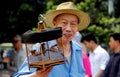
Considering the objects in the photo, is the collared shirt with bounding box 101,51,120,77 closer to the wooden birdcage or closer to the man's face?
the man's face

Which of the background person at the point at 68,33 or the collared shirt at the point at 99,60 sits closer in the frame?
the background person at the point at 68,33

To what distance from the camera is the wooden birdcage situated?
2984mm

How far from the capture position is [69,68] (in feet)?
12.4

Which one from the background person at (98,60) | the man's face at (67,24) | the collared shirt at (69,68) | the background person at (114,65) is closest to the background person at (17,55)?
the background person at (98,60)

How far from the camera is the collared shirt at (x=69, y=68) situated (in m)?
3.52

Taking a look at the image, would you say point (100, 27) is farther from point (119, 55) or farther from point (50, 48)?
point (50, 48)

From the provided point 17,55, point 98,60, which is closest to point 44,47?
point 98,60

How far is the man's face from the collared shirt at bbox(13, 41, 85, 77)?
213 mm

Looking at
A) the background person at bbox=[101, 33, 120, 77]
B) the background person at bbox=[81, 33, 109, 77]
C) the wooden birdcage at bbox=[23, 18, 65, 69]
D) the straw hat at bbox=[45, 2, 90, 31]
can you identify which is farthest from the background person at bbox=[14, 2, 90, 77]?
the background person at bbox=[81, 33, 109, 77]

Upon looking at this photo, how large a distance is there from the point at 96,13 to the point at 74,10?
Answer: 12005 millimetres

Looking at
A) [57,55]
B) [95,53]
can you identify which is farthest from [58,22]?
[95,53]

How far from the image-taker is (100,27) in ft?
50.9

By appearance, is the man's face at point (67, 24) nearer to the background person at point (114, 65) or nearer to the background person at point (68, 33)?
the background person at point (68, 33)

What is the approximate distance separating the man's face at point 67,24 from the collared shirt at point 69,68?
0.70ft
